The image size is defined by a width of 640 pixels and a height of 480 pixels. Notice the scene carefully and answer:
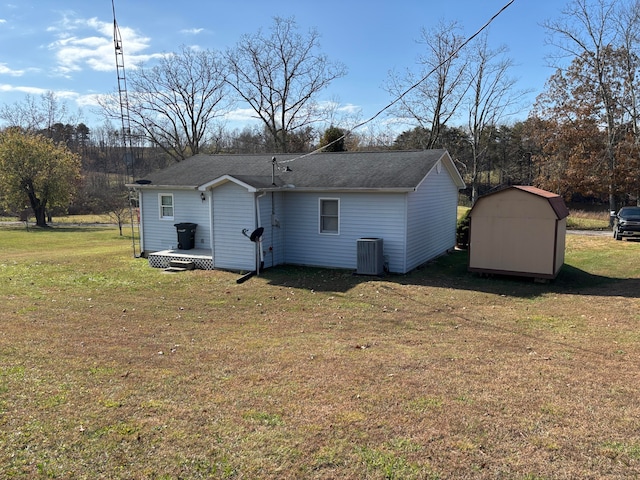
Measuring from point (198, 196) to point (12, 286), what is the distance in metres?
5.92

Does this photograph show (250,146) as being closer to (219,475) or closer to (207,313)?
(207,313)

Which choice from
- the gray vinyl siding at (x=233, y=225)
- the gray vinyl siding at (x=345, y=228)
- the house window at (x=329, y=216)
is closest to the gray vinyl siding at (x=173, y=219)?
the gray vinyl siding at (x=233, y=225)

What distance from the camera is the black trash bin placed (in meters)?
15.5

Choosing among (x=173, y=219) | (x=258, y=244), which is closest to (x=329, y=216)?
(x=258, y=244)

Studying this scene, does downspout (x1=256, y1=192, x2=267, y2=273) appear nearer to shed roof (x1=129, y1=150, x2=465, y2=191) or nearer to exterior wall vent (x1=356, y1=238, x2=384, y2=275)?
shed roof (x1=129, y1=150, x2=465, y2=191)

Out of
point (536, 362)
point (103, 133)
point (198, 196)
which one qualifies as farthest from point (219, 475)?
point (103, 133)

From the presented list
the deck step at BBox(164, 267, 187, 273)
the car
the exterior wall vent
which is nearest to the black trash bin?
the deck step at BBox(164, 267, 187, 273)

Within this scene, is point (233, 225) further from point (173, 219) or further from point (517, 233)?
point (517, 233)

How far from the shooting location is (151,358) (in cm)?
612

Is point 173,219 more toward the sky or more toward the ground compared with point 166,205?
more toward the ground

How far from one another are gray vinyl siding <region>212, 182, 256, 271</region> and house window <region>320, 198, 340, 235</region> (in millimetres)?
2196

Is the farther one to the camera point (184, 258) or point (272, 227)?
point (184, 258)

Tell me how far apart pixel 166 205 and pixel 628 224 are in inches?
741

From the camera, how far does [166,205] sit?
16203 millimetres
